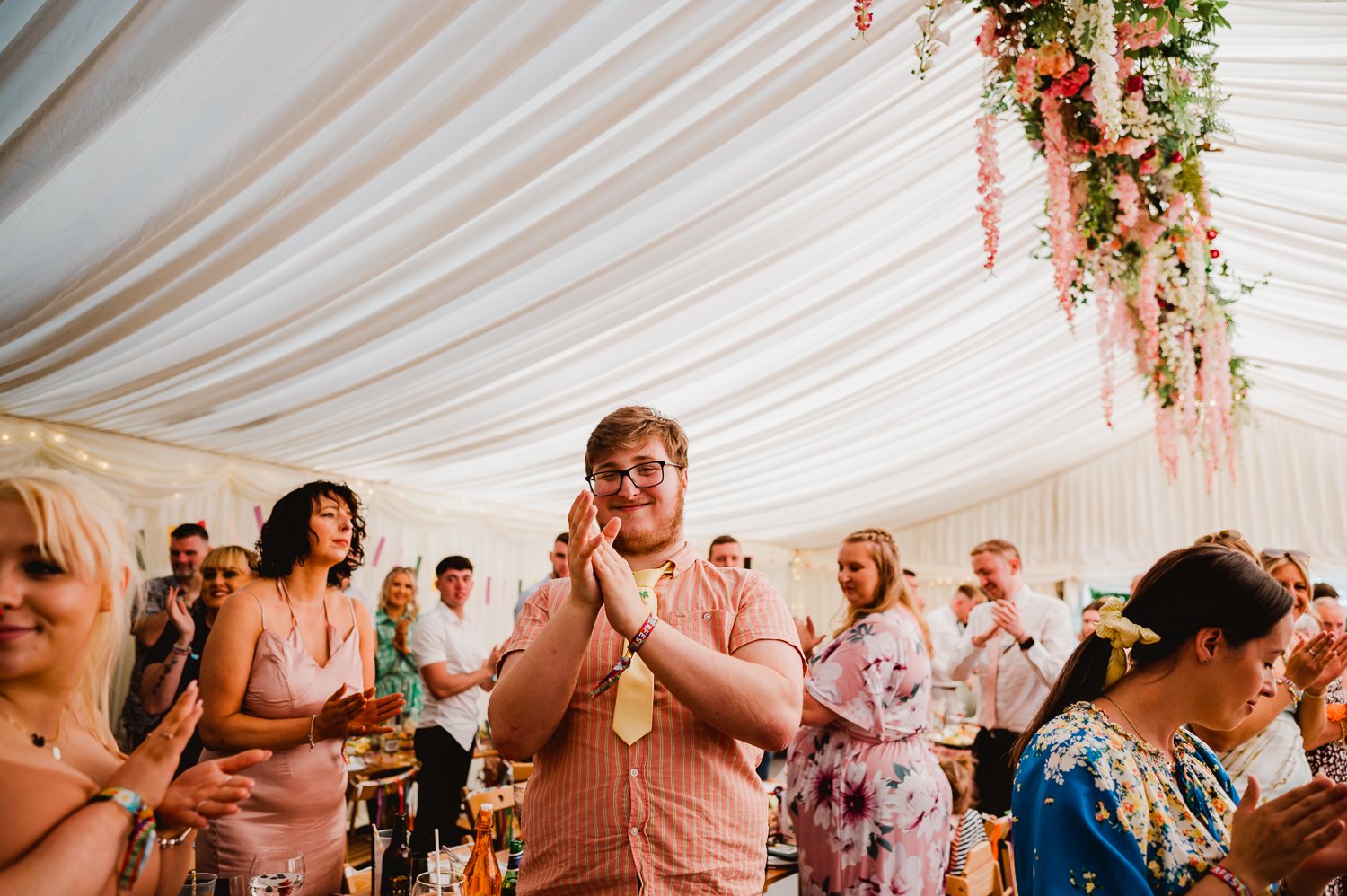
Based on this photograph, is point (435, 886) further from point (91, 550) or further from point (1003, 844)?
point (1003, 844)

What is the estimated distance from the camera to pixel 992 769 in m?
5.09

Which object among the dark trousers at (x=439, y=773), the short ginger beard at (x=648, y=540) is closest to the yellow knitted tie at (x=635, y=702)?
the short ginger beard at (x=648, y=540)

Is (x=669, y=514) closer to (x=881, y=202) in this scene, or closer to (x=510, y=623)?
(x=881, y=202)

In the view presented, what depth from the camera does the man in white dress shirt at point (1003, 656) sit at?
473cm

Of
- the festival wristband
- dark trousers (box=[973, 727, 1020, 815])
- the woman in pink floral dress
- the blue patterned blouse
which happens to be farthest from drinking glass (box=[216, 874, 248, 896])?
dark trousers (box=[973, 727, 1020, 815])

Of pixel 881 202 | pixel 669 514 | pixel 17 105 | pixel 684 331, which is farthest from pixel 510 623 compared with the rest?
pixel 669 514

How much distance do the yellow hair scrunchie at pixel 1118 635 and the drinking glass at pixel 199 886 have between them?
5.83 feet

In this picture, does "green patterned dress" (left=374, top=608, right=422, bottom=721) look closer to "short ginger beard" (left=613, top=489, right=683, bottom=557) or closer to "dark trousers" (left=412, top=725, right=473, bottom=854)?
"dark trousers" (left=412, top=725, right=473, bottom=854)

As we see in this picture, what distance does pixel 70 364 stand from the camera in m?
4.20

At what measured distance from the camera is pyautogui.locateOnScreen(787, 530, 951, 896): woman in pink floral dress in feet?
8.59

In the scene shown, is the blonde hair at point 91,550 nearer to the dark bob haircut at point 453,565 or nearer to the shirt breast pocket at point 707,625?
the shirt breast pocket at point 707,625

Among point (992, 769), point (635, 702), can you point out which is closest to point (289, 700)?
point (635, 702)

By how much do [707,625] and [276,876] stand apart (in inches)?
36.7

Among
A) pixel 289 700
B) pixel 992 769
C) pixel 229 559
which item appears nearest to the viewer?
pixel 289 700
